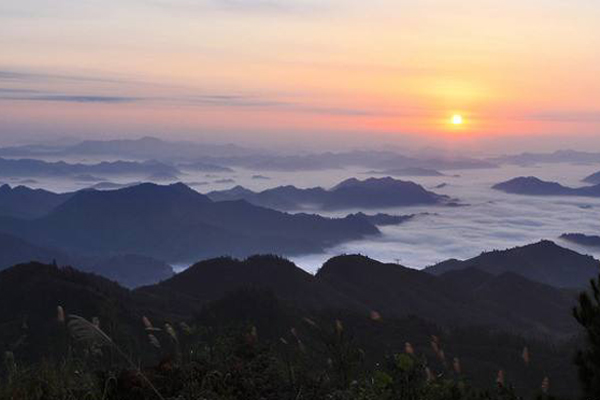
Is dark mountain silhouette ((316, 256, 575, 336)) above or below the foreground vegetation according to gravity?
below

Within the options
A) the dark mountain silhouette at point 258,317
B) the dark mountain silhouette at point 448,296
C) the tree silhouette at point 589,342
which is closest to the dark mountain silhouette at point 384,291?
the dark mountain silhouette at point 448,296

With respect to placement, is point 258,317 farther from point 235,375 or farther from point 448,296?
point 235,375

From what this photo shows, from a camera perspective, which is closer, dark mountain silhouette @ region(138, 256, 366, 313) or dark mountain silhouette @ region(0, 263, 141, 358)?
dark mountain silhouette @ region(0, 263, 141, 358)

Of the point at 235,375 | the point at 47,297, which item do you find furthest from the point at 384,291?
the point at 235,375

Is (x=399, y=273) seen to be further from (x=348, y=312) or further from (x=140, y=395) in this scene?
(x=140, y=395)

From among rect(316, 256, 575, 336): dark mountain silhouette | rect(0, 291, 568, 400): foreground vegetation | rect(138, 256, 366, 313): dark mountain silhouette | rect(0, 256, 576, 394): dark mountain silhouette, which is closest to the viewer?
rect(0, 291, 568, 400): foreground vegetation

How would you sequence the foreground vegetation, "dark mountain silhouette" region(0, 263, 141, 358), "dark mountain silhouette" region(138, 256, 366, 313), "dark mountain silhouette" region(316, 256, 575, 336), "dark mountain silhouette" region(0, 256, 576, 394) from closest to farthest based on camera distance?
the foreground vegetation → "dark mountain silhouette" region(0, 256, 576, 394) → "dark mountain silhouette" region(0, 263, 141, 358) → "dark mountain silhouette" region(138, 256, 366, 313) → "dark mountain silhouette" region(316, 256, 575, 336)

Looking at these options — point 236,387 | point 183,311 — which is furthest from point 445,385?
point 183,311

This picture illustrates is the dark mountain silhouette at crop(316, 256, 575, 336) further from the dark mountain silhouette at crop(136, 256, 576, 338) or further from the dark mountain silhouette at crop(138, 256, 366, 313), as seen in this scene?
the dark mountain silhouette at crop(138, 256, 366, 313)

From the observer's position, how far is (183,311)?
12862 cm

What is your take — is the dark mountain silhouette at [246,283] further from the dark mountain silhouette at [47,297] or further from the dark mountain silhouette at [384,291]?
the dark mountain silhouette at [47,297]

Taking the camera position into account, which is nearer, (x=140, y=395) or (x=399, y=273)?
(x=140, y=395)

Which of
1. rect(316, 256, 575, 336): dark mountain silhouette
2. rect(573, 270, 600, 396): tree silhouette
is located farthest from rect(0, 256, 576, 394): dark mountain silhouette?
rect(573, 270, 600, 396): tree silhouette

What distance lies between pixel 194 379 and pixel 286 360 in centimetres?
238
